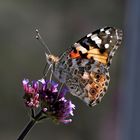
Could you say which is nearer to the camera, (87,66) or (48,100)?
(48,100)

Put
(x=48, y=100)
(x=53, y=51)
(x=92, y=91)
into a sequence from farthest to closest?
1. (x=53, y=51)
2. (x=92, y=91)
3. (x=48, y=100)

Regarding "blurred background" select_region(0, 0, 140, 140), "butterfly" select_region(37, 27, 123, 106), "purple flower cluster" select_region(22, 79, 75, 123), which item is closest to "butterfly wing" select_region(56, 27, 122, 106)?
"butterfly" select_region(37, 27, 123, 106)

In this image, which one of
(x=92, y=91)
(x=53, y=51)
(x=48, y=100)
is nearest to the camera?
(x=48, y=100)

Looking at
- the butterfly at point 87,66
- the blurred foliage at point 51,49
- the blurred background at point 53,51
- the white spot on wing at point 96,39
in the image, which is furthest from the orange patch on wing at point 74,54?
the blurred foliage at point 51,49

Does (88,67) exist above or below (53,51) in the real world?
above

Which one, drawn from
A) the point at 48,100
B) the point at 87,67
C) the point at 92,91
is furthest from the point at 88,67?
the point at 48,100

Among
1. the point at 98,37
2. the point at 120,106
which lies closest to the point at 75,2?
the point at 120,106

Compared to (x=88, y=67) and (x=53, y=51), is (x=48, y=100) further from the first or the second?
(x=53, y=51)

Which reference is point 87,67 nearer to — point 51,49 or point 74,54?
point 74,54

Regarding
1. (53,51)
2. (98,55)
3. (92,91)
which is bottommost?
(53,51)

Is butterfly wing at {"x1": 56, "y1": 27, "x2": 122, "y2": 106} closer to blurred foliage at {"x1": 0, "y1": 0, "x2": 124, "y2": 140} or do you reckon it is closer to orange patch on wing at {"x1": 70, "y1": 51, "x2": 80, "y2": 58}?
orange patch on wing at {"x1": 70, "y1": 51, "x2": 80, "y2": 58}
